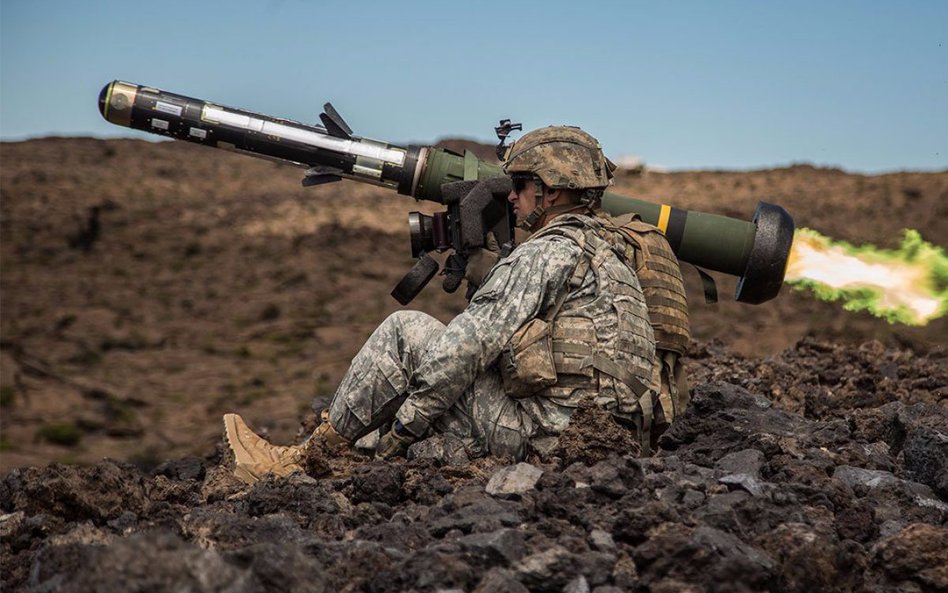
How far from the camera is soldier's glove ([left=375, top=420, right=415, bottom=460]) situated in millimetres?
5949

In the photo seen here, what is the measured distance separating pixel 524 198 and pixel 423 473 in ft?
4.69

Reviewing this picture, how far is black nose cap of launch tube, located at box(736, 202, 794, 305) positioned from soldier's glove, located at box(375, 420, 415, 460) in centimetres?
262

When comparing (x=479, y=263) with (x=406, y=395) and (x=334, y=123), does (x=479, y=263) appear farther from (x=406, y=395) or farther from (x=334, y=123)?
(x=334, y=123)

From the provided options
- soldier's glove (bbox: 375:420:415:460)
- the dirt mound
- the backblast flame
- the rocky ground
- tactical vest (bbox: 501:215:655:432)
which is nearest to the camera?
the dirt mound

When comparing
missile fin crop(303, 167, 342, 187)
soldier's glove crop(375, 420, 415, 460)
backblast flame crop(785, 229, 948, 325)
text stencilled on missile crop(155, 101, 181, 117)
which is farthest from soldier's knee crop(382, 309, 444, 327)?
backblast flame crop(785, 229, 948, 325)

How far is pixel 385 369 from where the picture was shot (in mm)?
6070

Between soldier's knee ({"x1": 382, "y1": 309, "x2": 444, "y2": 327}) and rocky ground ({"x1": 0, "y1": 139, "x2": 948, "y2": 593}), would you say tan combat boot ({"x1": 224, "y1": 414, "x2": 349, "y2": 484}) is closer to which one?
rocky ground ({"x1": 0, "y1": 139, "x2": 948, "y2": 593})

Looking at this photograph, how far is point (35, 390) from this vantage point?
1697 cm

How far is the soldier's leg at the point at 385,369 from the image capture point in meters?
6.07

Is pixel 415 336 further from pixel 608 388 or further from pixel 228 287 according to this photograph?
pixel 228 287

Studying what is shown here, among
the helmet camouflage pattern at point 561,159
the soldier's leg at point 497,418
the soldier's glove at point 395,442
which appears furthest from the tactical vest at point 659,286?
the soldier's glove at point 395,442

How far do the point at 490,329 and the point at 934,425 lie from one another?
2588 millimetres

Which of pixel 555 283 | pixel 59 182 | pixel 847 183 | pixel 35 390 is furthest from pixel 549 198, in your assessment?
pixel 847 183

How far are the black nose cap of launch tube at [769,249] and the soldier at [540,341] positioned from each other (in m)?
1.34
